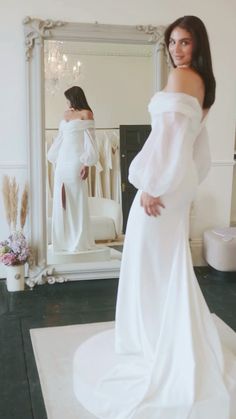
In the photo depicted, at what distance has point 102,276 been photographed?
3494 millimetres

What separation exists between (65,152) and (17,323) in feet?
4.25

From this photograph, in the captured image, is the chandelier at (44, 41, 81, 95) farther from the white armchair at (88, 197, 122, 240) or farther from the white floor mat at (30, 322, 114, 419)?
the white floor mat at (30, 322, 114, 419)

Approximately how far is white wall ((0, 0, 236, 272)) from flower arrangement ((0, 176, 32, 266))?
0.17 metres

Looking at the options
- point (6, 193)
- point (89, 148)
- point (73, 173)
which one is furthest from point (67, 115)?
point (6, 193)

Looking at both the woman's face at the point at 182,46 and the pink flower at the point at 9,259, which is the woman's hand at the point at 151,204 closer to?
the woman's face at the point at 182,46

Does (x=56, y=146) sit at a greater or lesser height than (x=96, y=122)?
lesser

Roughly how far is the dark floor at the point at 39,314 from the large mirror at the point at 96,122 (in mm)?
217

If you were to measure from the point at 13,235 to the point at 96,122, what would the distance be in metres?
1.06

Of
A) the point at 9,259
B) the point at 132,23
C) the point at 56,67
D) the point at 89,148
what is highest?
the point at 132,23

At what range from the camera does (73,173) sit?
3.30 meters

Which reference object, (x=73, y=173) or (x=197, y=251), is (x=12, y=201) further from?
(x=197, y=251)

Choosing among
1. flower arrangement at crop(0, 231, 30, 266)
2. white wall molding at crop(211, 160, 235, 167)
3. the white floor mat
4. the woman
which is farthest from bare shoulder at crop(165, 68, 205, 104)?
white wall molding at crop(211, 160, 235, 167)

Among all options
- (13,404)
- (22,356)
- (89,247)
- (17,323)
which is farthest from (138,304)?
(89,247)

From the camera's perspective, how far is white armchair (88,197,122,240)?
133 inches
